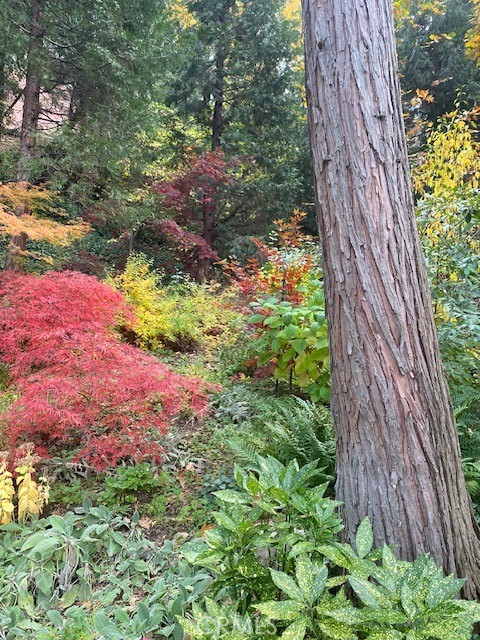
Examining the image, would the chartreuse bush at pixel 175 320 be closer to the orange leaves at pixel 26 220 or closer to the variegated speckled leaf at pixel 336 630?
the orange leaves at pixel 26 220

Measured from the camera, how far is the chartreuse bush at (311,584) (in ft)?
3.29

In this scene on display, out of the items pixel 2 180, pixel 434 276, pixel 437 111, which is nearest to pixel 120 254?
pixel 2 180

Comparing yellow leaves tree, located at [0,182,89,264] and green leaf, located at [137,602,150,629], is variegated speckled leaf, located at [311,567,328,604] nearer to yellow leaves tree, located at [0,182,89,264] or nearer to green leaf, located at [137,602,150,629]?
green leaf, located at [137,602,150,629]

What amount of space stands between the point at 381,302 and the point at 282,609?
2.92 feet

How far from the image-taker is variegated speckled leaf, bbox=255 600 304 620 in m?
1.03

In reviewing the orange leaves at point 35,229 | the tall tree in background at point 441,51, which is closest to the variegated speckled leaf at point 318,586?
the orange leaves at point 35,229

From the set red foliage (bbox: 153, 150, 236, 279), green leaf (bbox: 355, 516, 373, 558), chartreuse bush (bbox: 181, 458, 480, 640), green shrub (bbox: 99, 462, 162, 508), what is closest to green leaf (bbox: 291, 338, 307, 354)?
green shrub (bbox: 99, 462, 162, 508)

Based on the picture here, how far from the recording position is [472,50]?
21.6 feet

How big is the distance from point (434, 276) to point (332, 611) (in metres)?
2.17

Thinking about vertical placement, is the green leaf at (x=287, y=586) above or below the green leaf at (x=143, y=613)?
above

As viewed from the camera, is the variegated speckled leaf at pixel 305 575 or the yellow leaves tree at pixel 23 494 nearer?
the variegated speckled leaf at pixel 305 575

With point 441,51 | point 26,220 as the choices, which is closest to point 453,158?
point 26,220

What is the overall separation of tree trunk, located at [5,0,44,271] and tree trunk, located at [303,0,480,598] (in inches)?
194

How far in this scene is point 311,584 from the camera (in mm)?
1101
